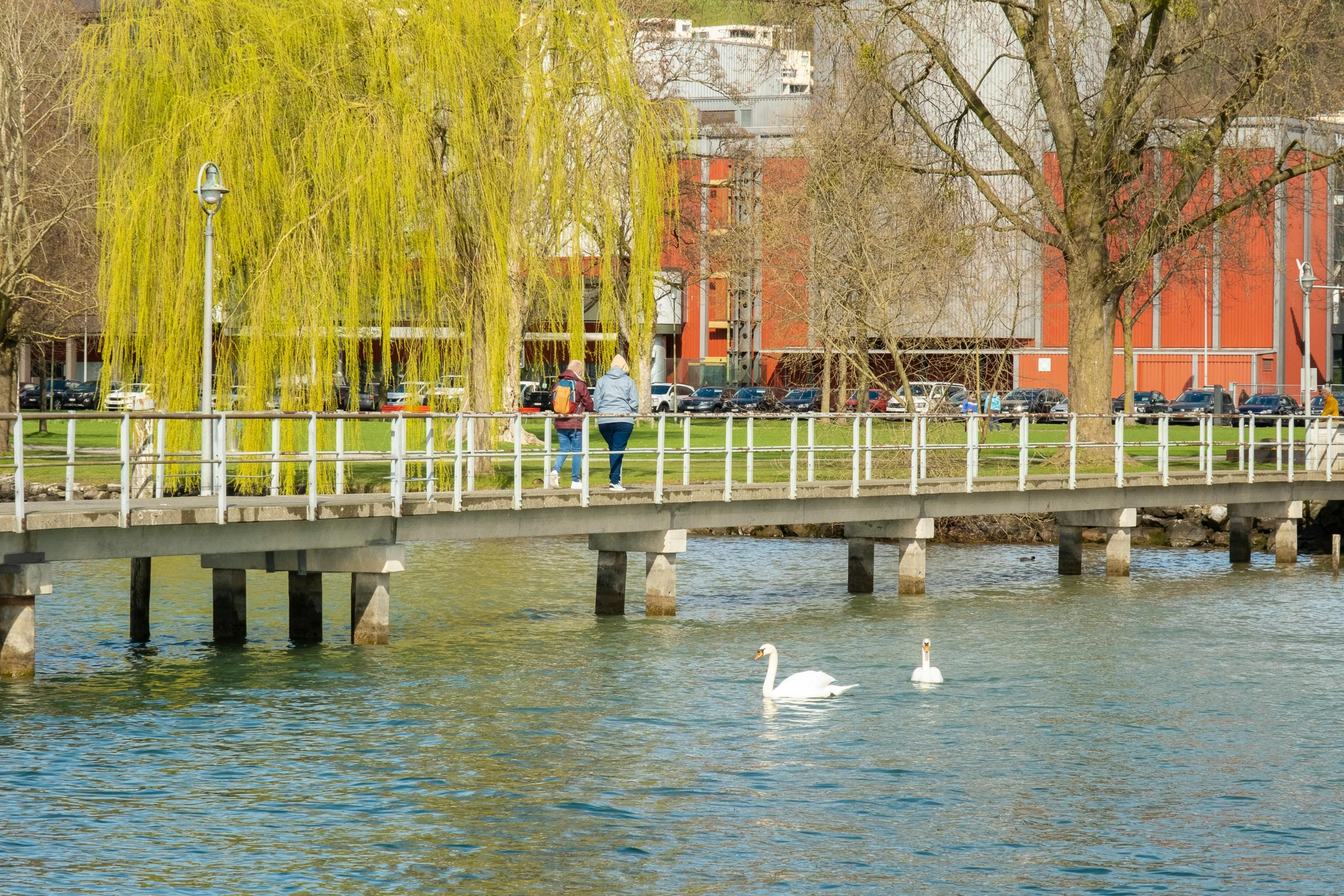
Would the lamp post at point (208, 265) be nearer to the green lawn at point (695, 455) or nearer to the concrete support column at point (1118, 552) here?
the green lawn at point (695, 455)

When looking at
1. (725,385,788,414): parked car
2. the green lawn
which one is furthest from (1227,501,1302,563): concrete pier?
A: (725,385,788,414): parked car

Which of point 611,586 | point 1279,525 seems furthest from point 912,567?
point 1279,525

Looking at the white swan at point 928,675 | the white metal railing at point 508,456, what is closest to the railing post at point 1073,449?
the white metal railing at point 508,456

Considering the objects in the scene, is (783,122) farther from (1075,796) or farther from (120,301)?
(1075,796)

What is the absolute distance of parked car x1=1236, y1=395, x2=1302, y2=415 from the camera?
73062 millimetres

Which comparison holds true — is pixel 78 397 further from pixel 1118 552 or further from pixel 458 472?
pixel 458 472

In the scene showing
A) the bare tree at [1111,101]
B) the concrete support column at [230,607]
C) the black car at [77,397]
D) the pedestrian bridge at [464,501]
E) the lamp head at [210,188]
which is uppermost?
the bare tree at [1111,101]

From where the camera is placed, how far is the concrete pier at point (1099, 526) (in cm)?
3177

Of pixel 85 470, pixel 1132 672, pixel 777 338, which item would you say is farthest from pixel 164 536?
pixel 777 338

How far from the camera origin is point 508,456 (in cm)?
2289

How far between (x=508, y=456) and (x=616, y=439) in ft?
8.96

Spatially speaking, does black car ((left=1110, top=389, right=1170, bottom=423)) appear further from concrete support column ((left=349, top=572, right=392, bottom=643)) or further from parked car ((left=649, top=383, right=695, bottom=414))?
concrete support column ((left=349, top=572, right=392, bottom=643))

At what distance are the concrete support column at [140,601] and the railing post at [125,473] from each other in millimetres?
4176

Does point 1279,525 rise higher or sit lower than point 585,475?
lower
